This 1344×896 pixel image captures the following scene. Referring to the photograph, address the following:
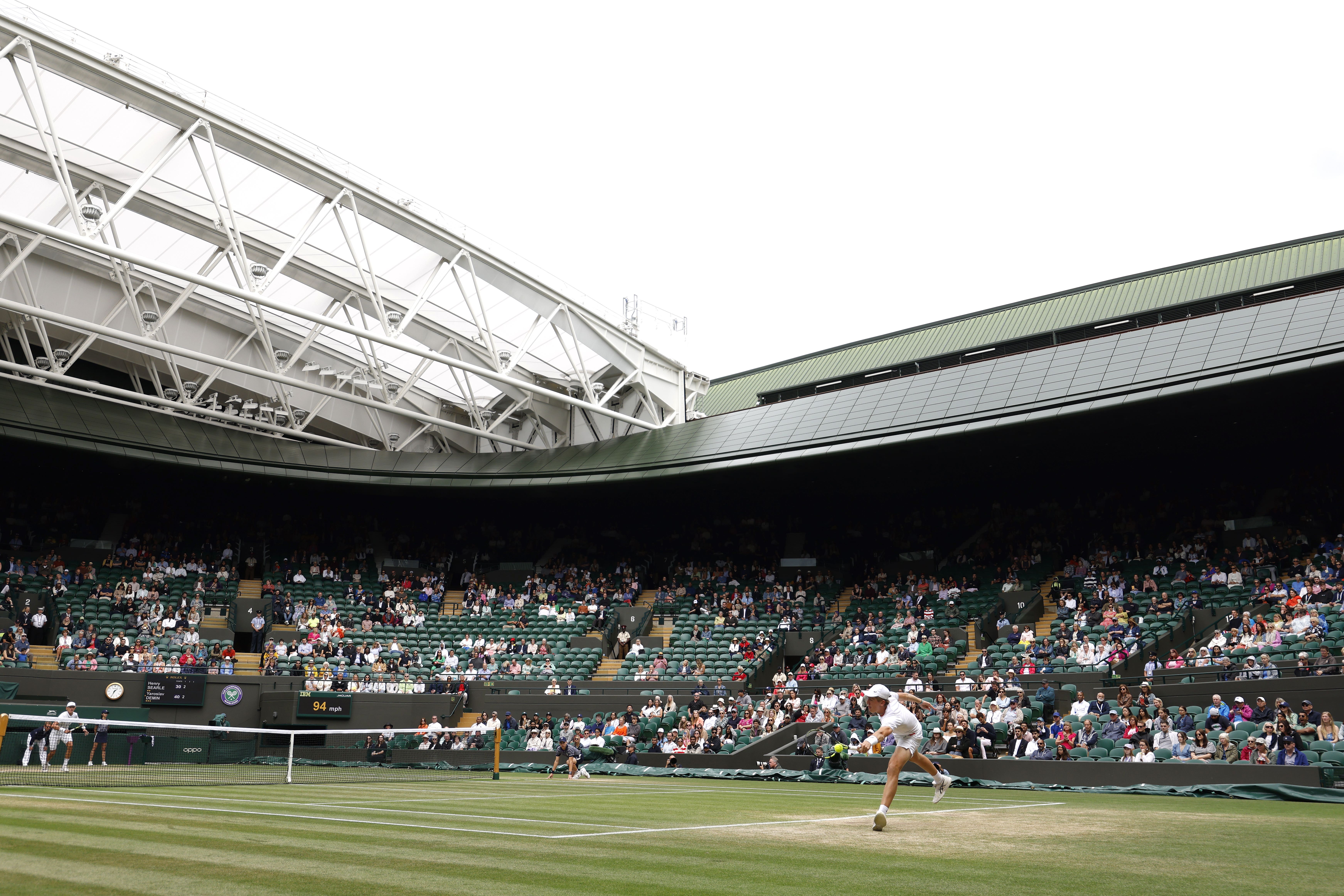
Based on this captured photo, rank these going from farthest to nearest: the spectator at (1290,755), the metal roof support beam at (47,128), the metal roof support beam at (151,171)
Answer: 1. the metal roof support beam at (151,171)
2. the metal roof support beam at (47,128)
3. the spectator at (1290,755)

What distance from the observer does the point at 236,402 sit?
1617 inches

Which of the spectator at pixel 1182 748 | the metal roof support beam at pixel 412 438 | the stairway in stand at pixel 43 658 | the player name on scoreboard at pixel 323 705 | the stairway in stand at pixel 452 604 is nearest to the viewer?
the spectator at pixel 1182 748

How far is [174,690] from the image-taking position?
33.7 metres

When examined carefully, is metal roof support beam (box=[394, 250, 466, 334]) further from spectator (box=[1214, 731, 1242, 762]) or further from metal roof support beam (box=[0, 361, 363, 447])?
spectator (box=[1214, 731, 1242, 762])

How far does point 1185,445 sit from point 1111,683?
39.4ft

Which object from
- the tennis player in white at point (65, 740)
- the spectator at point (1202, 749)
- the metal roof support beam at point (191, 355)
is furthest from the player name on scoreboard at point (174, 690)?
the spectator at point (1202, 749)

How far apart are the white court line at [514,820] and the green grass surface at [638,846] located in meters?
0.05

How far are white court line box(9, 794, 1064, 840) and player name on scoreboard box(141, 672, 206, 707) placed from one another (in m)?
22.2

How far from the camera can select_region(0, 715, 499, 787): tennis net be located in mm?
20938

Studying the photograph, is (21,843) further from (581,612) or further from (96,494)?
(96,494)

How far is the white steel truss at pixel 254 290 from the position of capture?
25297 mm

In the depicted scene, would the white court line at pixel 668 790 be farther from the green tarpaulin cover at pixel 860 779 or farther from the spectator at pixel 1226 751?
the spectator at pixel 1226 751

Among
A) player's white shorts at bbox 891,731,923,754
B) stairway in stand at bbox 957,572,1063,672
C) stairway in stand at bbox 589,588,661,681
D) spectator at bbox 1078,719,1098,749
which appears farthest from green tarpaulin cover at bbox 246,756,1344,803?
stairway in stand at bbox 957,572,1063,672

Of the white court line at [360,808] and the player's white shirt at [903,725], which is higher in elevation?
the player's white shirt at [903,725]
